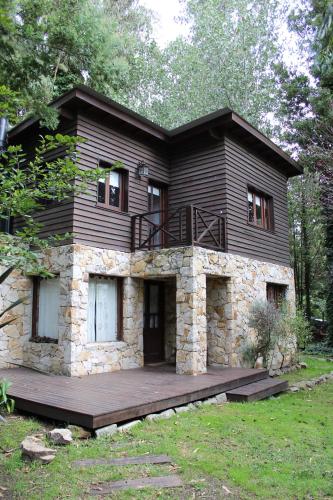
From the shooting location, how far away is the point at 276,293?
11570 mm

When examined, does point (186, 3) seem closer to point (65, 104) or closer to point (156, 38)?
point (156, 38)

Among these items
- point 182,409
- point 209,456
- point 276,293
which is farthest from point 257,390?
point 276,293

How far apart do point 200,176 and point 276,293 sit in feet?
14.0

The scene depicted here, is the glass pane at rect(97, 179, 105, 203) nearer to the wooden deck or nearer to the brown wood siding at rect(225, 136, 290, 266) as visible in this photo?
the brown wood siding at rect(225, 136, 290, 266)

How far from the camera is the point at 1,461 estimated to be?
382cm

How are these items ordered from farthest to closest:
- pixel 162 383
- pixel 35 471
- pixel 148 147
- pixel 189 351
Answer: pixel 148 147 < pixel 189 351 < pixel 162 383 < pixel 35 471

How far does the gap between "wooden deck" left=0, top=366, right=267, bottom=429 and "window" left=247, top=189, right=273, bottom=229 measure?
4114mm

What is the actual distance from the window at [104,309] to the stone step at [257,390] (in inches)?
109

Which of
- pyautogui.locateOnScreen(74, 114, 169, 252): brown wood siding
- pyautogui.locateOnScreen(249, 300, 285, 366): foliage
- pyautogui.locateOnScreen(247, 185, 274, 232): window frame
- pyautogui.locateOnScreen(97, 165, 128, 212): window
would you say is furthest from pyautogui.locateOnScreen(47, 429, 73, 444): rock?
pyautogui.locateOnScreen(247, 185, 274, 232): window frame

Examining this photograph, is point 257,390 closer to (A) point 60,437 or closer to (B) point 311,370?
(A) point 60,437

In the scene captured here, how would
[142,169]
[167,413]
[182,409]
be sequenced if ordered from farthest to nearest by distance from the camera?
[142,169] → [182,409] → [167,413]

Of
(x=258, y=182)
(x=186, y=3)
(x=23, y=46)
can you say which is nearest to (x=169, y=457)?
(x=23, y=46)

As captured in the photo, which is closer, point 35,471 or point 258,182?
point 35,471

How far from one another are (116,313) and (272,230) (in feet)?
17.4
